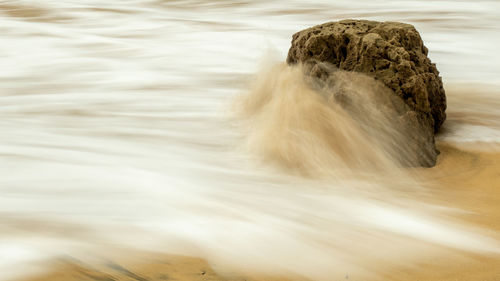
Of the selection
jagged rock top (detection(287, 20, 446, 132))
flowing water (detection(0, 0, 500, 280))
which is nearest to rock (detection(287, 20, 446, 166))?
jagged rock top (detection(287, 20, 446, 132))

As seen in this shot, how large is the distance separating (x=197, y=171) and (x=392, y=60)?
845mm

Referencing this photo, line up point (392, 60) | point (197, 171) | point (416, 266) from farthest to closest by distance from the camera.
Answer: point (392, 60) → point (197, 171) → point (416, 266)

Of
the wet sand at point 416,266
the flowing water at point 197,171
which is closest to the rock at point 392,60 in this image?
the flowing water at point 197,171

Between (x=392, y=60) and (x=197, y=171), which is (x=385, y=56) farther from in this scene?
(x=197, y=171)

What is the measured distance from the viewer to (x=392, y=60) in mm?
2541

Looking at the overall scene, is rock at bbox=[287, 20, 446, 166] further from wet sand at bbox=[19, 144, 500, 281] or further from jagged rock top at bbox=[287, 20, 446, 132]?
wet sand at bbox=[19, 144, 500, 281]

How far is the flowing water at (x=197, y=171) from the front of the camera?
167 centimetres

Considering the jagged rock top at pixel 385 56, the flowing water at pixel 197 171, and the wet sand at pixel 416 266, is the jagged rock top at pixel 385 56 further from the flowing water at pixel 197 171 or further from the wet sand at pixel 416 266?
the wet sand at pixel 416 266

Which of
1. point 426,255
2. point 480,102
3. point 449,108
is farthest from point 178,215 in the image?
point 480,102

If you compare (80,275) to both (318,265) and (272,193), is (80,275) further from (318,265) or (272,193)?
(272,193)

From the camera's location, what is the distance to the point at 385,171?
232 cm

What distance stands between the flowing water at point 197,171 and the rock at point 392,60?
139 millimetres

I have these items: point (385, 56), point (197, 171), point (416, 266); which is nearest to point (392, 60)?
point (385, 56)

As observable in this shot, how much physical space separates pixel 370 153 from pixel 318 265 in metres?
0.85
